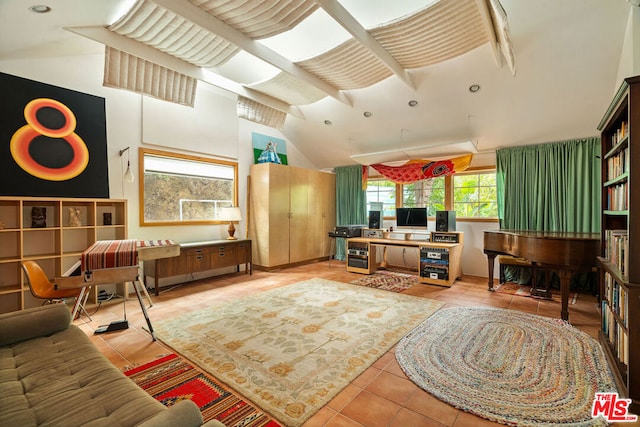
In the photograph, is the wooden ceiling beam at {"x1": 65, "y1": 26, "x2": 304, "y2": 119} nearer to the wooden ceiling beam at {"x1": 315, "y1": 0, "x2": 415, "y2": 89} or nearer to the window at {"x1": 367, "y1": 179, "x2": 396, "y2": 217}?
the wooden ceiling beam at {"x1": 315, "y1": 0, "x2": 415, "y2": 89}

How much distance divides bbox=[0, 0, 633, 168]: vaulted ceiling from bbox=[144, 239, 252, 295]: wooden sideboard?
7.19 ft

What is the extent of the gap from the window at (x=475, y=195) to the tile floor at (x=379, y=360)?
3.93 feet

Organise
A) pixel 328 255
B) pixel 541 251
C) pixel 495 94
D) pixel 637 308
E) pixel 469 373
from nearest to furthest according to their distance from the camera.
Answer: pixel 637 308
pixel 469 373
pixel 541 251
pixel 495 94
pixel 328 255

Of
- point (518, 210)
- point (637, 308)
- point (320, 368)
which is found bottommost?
point (320, 368)

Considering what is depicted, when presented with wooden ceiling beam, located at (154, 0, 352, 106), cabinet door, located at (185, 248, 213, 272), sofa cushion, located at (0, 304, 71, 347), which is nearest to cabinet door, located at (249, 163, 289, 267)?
cabinet door, located at (185, 248, 213, 272)

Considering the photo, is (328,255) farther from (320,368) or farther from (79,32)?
(79,32)

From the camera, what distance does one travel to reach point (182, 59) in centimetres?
358

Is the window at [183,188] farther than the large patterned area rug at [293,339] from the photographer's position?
Yes

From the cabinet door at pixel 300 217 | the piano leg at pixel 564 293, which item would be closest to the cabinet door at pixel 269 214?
the cabinet door at pixel 300 217

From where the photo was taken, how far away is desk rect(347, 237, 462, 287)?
4.66 metres

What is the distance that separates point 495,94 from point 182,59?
13.5 feet

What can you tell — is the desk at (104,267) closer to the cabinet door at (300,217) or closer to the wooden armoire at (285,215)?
the wooden armoire at (285,215)

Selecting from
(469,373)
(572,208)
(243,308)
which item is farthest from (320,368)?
(572,208)

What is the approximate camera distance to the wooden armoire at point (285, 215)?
5688mm
